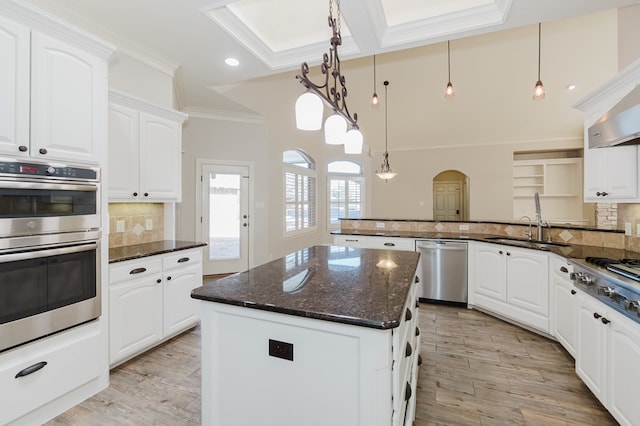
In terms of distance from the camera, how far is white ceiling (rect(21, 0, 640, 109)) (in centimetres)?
227

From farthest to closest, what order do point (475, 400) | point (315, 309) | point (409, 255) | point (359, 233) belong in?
point (359, 233) < point (409, 255) < point (475, 400) < point (315, 309)

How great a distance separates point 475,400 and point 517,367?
26.2 inches

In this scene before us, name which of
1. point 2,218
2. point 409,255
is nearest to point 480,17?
point 409,255

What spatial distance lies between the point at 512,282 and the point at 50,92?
411 centimetres

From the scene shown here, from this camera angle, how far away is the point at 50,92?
5.80ft

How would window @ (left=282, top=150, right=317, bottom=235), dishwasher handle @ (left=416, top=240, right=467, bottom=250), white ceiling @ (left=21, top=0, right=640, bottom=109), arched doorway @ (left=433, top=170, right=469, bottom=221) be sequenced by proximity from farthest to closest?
arched doorway @ (left=433, top=170, right=469, bottom=221) < window @ (left=282, top=150, right=317, bottom=235) < dishwasher handle @ (left=416, top=240, right=467, bottom=250) < white ceiling @ (left=21, top=0, right=640, bottom=109)

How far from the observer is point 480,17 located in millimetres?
2498

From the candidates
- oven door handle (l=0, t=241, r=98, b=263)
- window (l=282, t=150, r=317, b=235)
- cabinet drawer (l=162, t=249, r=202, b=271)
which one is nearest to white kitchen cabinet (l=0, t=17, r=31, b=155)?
oven door handle (l=0, t=241, r=98, b=263)

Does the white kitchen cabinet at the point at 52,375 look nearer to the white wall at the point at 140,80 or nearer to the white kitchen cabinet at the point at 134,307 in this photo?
the white kitchen cabinet at the point at 134,307

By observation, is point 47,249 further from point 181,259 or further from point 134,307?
point 181,259

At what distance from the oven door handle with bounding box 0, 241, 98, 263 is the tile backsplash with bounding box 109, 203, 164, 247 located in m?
0.87

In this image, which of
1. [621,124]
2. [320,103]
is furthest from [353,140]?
[621,124]

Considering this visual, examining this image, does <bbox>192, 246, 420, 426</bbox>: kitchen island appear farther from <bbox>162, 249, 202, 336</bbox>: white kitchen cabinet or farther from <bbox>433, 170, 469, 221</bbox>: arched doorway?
<bbox>433, 170, 469, 221</bbox>: arched doorway

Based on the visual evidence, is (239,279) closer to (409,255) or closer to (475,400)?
(409,255)
